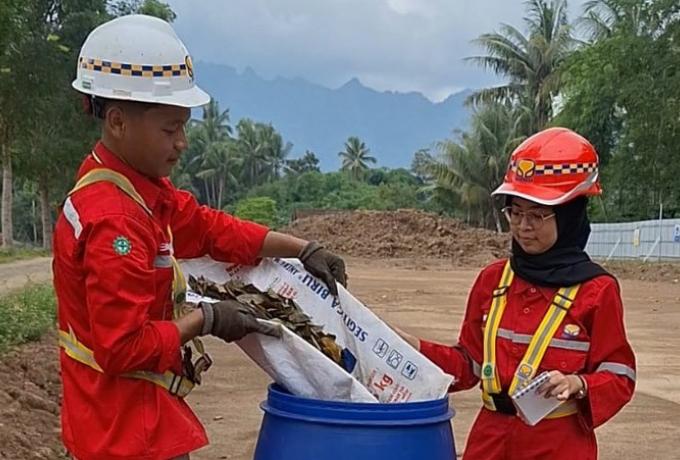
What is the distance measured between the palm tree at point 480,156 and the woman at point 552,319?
3935cm

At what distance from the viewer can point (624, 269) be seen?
25609 millimetres

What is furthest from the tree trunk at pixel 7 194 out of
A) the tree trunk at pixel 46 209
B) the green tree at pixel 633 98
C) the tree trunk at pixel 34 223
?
the tree trunk at pixel 34 223

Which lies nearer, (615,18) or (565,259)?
(565,259)

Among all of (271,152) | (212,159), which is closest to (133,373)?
(212,159)

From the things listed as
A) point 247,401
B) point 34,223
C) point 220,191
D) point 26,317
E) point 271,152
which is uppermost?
point 247,401

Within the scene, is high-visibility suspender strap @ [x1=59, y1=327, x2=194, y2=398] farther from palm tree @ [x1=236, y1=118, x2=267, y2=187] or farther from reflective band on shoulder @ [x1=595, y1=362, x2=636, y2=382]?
palm tree @ [x1=236, y1=118, x2=267, y2=187]

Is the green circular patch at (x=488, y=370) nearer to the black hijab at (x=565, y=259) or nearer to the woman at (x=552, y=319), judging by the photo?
the woman at (x=552, y=319)

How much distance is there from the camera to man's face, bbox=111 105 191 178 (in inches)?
96.4

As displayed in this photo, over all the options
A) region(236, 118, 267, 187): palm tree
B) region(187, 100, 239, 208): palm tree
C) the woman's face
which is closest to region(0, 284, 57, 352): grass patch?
the woman's face

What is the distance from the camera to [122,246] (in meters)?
2.26

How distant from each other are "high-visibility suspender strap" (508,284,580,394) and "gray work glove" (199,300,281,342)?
73 centimetres

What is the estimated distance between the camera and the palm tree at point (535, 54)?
42.0 meters

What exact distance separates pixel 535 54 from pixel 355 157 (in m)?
39.7

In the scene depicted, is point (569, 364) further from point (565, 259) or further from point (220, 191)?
point (220, 191)
